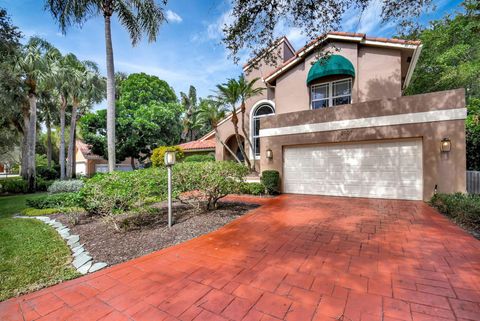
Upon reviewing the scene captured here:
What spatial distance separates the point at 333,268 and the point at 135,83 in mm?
26396

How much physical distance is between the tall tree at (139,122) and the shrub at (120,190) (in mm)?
17886

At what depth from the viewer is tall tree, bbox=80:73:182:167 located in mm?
22750

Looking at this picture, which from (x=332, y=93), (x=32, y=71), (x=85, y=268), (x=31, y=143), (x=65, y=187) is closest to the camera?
(x=85, y=268)

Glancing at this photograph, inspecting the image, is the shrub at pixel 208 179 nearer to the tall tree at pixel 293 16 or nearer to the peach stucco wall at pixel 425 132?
the tall tree at pixel 293 16

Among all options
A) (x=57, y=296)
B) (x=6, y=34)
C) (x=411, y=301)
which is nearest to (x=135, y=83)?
(x=6, y=34)

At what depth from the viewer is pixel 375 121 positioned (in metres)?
9.49

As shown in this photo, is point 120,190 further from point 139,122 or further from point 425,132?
point 139,122

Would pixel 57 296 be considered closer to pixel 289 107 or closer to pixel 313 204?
pixel 313 204

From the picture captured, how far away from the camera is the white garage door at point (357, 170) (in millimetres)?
9055

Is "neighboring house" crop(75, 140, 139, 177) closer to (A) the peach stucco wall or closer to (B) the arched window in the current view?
(B) the arched window

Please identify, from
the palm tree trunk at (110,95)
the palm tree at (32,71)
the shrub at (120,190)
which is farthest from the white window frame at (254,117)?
the palm tree at (32,71)

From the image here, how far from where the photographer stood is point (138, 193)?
5.93m

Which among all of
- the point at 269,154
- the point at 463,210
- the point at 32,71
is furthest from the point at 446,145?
the point at 32,71

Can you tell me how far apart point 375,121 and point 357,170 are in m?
2.28
